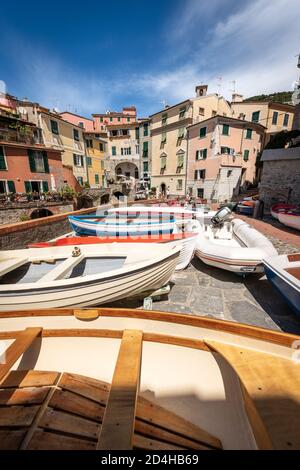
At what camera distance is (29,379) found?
1678 mm

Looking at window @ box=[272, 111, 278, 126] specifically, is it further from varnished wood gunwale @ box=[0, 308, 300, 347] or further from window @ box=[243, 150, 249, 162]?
varnished wood gunwale @ box=[0, 308, 300, 347]

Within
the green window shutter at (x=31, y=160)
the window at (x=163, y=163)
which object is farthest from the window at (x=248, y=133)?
the green window shutter at (x=31, y=160)

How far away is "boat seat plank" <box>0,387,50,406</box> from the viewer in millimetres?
1444

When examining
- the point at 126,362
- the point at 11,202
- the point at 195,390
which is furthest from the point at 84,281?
the point at 11,202

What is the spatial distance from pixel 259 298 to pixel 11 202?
46.8 ft

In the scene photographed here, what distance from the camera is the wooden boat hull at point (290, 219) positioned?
27.6 feet

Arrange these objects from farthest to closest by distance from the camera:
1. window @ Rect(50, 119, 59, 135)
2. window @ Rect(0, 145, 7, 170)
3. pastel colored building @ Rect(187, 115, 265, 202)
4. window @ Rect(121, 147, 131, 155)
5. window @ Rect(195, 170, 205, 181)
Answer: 1. window @ Rect(121, 147, 131, 155)
2. window @ Rect(195, 170, 205, 181)
3. window @ Rect(50, 119, 59, 135)
4. pastel colored building @ Rect(187, 115, 265, 202)
5. window @ Rect(0, 145, 7, 170)

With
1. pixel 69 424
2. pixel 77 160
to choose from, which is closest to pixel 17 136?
pixel 77 160

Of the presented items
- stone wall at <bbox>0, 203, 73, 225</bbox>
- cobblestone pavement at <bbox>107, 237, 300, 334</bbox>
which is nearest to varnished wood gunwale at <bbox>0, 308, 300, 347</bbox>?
cobblestone pavement at <bbox>107, 237, 300, 334</bbox>

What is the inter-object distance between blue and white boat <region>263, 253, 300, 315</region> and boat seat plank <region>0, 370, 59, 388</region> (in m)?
3.54

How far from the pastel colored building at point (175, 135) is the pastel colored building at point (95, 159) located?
778cm

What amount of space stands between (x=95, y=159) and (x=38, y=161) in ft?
37.0

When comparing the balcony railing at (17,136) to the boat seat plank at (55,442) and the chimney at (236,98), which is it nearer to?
the boat seat plank at (55,442)
